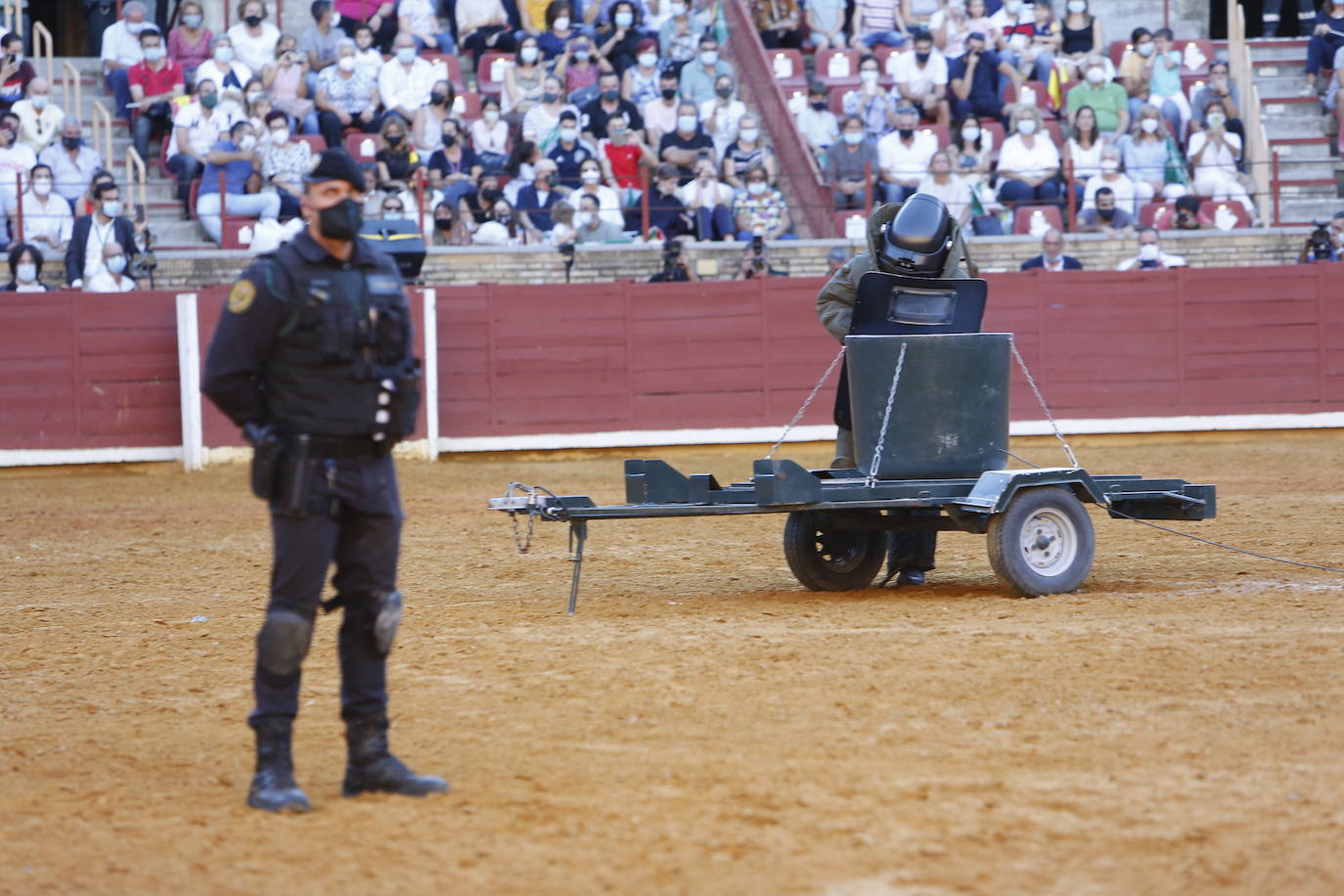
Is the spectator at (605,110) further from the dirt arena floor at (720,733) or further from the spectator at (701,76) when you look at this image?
the dirt arena floor at (720,733)

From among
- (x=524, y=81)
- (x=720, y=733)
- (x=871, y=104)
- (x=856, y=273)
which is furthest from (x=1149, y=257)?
(x=720, y=733)

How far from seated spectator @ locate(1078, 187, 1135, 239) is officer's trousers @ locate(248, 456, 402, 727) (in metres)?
16.3

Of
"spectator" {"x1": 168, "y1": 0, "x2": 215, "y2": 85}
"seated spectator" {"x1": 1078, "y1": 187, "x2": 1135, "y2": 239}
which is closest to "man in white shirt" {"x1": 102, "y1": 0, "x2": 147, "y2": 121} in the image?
"spectator" {"x1": 168, "y1": 0, "x2": 215, "y2": 85}

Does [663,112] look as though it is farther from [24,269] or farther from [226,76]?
[24,269]

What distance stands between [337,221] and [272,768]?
172 centimetres

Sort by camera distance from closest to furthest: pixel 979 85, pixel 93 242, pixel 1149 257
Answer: pixel 93 242, pixel 1149 257, pixel 979 85

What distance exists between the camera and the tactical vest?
5297mm

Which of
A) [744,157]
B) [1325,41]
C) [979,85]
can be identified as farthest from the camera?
[1325,41]

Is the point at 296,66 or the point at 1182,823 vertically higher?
the point at 296,66

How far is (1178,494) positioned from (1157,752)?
3.87 m

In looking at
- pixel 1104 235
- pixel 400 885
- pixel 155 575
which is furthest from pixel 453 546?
pixel 1104 235

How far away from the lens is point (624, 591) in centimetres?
968

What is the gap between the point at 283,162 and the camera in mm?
18781

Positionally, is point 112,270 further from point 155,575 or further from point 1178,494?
point 1178,494
